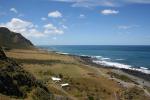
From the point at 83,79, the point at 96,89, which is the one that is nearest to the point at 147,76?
the point at 83,79

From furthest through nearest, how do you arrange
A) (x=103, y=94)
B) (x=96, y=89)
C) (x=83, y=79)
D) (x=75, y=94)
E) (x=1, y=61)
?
1. (x=83, y=79)
2. (x=96, y=89)
3. (x=103, y=94)
4. (x=75, y=94)
5. (x=1, y=61)

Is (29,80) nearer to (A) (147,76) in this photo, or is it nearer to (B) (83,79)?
(B) (83,79)

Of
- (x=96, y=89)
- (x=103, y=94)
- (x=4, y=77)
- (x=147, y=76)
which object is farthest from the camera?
(x=147, y=76)

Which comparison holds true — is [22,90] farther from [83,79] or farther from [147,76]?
[147,76]

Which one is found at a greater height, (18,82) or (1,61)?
(1,61)

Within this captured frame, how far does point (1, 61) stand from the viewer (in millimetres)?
31500

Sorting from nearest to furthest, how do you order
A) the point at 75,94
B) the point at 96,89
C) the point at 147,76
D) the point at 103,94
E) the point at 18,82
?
the point at 18,82 < the point at 75,94 < the point at 103,94 < the point at 96,89 < the point at 147,76

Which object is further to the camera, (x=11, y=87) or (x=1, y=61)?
(x=1, y=61)

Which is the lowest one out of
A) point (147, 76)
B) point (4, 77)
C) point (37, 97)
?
point (147, 76)

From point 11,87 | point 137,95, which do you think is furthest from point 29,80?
point 137,95

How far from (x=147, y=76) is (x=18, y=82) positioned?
88197mm

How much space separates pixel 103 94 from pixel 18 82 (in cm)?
3490

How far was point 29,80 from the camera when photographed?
3111 cm

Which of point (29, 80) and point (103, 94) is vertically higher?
point (29, 80)
